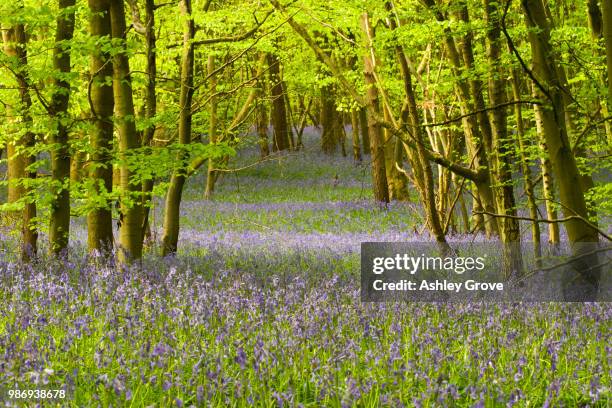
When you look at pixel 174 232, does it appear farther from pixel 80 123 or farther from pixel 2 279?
pixel 2 279

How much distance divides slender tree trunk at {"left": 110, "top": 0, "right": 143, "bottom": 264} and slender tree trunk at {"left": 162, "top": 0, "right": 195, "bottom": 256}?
55.8 inches

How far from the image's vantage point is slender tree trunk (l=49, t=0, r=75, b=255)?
8.21 metres

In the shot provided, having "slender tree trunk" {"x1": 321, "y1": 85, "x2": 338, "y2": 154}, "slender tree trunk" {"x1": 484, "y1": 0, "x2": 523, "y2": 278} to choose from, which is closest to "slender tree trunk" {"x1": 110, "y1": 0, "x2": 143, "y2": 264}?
"slender tree trunk" {"x1": 484, "y1": 0, "x2": 523, "y2": 278}

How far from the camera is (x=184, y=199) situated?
2745 centimetres

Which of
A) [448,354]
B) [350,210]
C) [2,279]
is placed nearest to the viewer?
[448,354]

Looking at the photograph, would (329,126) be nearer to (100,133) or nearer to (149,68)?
(149,68)

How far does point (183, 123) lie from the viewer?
10.7 m

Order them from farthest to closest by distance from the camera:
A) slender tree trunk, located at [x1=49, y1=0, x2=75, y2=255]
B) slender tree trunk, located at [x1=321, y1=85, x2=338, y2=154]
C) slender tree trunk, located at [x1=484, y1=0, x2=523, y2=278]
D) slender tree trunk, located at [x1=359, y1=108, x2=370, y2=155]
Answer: slender tree trunk, located at [x1=321, y1=85, x2=338, y2=154] → slender tree trunk, located at [x1=359, y1=108, x2=370, y2=155] → slender tree trunk, located at [x1=484, y1=0, x2=523, y2=278] → slender tree trunk, located at [x1=49, y1=0, x2=75, y2=255]

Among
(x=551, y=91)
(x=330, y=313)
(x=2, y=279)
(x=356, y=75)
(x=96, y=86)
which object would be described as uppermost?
(x=356, y=75)

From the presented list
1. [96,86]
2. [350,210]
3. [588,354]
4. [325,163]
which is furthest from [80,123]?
[325,163]

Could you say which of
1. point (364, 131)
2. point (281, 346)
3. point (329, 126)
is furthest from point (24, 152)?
point (329, 126)

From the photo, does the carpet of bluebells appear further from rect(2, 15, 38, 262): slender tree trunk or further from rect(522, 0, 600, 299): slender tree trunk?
rect(2, 15, 38, 262): slender tree trunk

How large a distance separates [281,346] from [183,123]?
6528 millimetres

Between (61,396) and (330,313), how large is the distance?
2.56m
